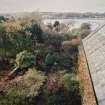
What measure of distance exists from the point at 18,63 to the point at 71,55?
6.86 meters

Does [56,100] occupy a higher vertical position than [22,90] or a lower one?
lower

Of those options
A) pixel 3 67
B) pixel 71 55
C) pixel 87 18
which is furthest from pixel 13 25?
pixel 87 18

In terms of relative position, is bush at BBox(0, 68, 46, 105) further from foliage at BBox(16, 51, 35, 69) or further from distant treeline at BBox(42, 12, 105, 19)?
distant treeline at BBox(42, 12, 105, 19)

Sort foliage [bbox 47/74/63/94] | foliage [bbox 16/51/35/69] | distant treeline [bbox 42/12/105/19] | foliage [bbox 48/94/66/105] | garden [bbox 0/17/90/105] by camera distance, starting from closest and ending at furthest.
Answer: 1. foliage [bbox 48/94/66/105]
2. garden [bbox 0/17/90/105]
3. foliage [bbox 47/74/63/94]
4. foliage [bbox 16/51/35/69]
5. distant treeline [bbox 42/12/105/19]

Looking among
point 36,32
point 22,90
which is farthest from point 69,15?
point 22,90

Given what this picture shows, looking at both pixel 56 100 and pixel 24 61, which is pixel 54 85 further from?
pixel 24 61

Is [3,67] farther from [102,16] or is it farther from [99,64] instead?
[102,16]

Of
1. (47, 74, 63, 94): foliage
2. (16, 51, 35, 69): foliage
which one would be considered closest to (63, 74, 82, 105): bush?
(47, 74, 63, 94): foliage

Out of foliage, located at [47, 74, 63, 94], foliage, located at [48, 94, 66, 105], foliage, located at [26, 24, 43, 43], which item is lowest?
foliage, located at [48, 94, 66, 105]

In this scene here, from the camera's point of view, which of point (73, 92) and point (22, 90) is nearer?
point (73, 92)

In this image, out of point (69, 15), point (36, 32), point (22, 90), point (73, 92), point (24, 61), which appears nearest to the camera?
point (73, 92)

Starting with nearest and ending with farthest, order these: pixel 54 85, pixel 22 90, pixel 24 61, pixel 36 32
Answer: pixel 22 90 < pixel 54 85 < pixel 24 61 < pixel 36 32

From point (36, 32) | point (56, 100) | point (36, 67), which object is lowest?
point (36, 67)

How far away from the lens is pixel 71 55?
93.4 feet
